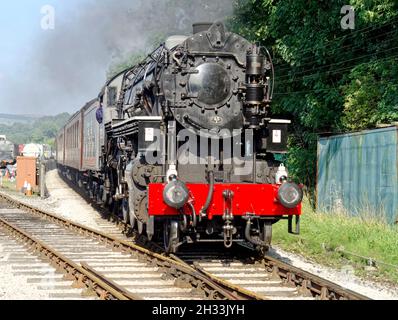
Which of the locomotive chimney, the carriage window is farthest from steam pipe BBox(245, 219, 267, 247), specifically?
the carriage window

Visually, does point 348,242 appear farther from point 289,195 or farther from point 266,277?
point 266,277

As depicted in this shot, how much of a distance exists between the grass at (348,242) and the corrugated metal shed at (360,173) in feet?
1.40

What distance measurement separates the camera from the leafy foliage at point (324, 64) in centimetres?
1412

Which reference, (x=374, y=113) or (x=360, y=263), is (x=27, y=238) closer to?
(x=360, y=263)

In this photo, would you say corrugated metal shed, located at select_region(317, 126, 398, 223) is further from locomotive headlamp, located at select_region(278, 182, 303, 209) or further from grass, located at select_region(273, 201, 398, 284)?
locomotive headlamp, located at select_region(278, 182, 303, 209)

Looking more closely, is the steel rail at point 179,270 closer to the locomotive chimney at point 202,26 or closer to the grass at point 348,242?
the grass at point 348,242

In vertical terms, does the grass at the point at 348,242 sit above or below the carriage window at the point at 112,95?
below

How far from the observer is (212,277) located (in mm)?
7441

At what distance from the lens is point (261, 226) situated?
30.8 ft

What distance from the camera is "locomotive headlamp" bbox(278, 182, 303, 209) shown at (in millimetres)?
8562

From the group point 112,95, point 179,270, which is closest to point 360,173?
point 112,95

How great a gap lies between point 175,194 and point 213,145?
154cm

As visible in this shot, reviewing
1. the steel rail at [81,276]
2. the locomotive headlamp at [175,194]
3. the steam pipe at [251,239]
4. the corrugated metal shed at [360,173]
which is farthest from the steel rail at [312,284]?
the corrugated metal shed at [360,173]
